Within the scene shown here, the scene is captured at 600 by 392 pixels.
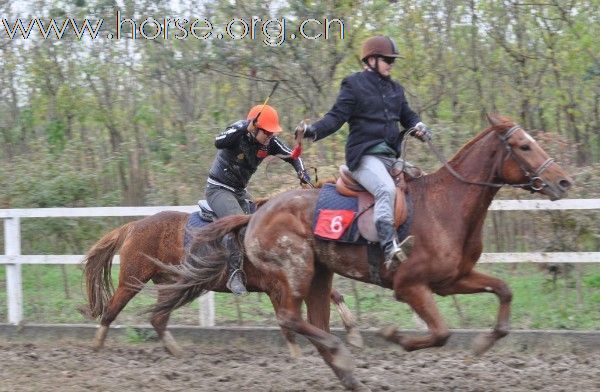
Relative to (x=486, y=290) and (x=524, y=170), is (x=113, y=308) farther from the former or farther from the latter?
(x=524, y=170)

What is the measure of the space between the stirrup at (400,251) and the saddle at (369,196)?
169 mm

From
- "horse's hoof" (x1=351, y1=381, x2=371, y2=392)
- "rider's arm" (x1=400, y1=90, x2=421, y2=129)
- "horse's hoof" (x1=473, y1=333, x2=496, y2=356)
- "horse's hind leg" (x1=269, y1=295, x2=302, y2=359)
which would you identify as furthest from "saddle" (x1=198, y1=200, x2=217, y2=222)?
"horse's hoof" (x1=473, y1=333, x2=496, y2=356)

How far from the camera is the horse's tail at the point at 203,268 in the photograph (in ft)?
23.0

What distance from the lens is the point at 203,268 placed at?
7.04m

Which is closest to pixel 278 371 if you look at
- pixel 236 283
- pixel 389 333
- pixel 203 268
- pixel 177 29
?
pixel 236 283

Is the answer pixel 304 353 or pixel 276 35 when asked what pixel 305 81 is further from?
pixel 304 353

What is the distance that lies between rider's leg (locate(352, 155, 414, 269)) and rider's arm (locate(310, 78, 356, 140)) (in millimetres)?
389

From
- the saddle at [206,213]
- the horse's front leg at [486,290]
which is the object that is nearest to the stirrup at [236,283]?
the saddle at [206,213]

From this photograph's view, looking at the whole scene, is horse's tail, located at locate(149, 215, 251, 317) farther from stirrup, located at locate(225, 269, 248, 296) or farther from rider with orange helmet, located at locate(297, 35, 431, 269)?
rider with orange helmet, located at locate(297, 35, 431, 269)

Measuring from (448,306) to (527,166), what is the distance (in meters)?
3.59

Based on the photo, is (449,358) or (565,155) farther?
(565,155)

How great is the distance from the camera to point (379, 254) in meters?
6.26

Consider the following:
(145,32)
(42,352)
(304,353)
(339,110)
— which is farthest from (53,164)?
(339,110)

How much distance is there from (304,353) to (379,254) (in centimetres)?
211
